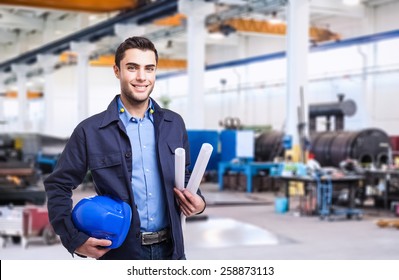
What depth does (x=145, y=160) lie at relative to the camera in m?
1.83

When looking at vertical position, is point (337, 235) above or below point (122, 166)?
below

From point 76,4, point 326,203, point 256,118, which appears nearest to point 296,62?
point 326,203

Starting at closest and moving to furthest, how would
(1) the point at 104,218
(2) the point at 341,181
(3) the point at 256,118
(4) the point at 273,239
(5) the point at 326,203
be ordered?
(1) the point at 104,218 < (4) the point at 273,239 < (2) the point at 341,181 < (5) the point at 326,203 < (3) the point at 256,118

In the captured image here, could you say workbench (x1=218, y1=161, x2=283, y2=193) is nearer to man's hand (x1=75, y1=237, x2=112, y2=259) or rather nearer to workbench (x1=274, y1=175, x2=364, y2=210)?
workbench (x1=274, y1=175, x2=364, y2=210)

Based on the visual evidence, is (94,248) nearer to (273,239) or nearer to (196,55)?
(273,239)

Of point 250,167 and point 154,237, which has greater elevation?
point 154,237

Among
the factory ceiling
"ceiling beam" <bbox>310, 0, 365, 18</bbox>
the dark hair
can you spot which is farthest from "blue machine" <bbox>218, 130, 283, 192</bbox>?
the dark hair

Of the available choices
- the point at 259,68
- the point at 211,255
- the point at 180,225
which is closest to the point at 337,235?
the point at 211,255

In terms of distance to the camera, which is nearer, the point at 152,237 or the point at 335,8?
the point at 152,237

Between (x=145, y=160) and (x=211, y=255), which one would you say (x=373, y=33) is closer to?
(x=211, y=255)

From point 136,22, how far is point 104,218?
1175 cm

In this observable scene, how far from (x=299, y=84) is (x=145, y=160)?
8749 mm

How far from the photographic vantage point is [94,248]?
1.74 meters

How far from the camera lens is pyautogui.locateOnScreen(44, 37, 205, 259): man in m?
1.77
